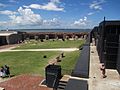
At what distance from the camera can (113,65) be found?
Answer: 76.5 feet

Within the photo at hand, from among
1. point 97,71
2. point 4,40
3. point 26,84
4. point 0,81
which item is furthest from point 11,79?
point 4,40

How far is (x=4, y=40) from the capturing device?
59156 mm

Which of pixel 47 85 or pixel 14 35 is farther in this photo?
pixel 14 35

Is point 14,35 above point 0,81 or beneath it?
above

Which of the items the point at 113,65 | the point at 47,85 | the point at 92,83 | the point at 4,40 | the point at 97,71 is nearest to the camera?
the point at 92,83

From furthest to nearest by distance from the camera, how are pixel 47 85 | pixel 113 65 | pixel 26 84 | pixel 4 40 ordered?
pixel 4 40 → pixel 113 65 → pixel 26 84 → pixel 47 85

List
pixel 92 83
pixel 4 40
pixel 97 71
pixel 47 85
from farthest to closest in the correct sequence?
pixel 4 40
pixel 97 71
pixel 47 85
pixel 92 83

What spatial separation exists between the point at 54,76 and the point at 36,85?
2.58 meters

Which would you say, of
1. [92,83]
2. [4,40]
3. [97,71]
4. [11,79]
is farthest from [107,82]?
[4,40]

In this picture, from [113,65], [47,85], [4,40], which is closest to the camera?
[47,85]

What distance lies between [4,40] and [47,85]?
43.4m

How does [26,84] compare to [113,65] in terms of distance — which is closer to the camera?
[26,84]

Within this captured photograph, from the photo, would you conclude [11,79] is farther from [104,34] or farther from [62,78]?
[104,34]

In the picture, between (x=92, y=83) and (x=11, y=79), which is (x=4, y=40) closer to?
(x=11, y=79)
